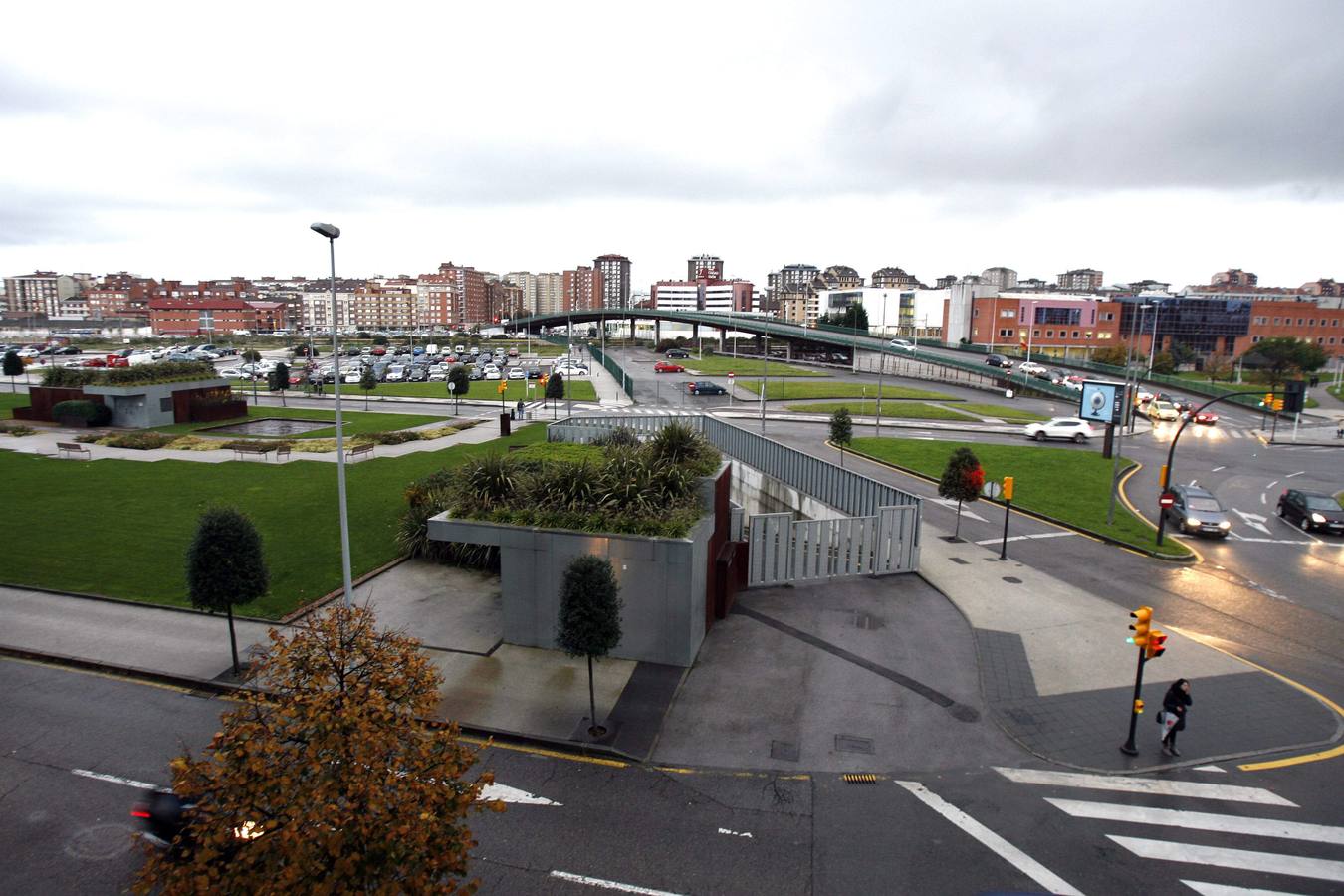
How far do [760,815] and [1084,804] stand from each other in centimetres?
437

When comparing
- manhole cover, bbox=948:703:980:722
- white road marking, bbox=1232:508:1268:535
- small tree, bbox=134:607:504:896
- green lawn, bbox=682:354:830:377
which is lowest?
white road marking, bbox=1232:508:1268:535

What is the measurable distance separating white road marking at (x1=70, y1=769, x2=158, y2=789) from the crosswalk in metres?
11.6

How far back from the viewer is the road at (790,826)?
8383 millimetres

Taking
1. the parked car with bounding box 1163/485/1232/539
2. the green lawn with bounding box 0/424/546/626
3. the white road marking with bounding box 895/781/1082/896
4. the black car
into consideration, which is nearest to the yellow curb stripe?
the white road marking with bounding box 895/781/1082/896

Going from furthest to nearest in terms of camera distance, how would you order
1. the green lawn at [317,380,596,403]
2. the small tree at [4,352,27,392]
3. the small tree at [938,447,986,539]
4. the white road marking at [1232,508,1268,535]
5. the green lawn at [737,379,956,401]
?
the green lawn at [737,379,956,401]
the green lawn at [317,380,596,403]
the small tree at [4,352,27,392]
the white road marking at [1232,508,1268,535]
the small tree at [938,447,986,539]

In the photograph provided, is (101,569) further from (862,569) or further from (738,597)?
(862,569)

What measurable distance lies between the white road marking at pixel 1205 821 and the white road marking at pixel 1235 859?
1.40 ft

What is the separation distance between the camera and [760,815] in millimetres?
9500

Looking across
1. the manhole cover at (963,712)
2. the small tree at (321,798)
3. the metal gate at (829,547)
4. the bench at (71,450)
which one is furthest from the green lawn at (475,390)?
the small tree at (321,798)

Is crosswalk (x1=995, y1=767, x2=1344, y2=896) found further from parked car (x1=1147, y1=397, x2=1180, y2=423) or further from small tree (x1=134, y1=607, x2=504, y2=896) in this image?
parked car (x1=1147, y1=397, x2=1180, y2=423)

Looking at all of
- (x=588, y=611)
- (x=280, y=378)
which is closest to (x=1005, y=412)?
(x=588, y=611)

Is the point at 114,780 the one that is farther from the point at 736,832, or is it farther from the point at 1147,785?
the point at 1147,785

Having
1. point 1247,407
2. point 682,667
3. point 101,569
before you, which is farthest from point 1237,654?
point 1247,407

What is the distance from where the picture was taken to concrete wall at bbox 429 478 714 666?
1345cm
